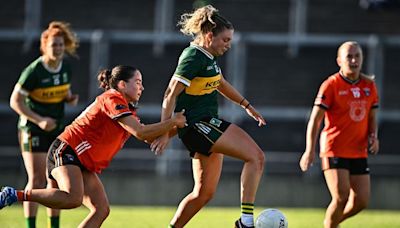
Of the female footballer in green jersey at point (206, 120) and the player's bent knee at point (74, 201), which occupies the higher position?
the female footballer in green jersey at point (206, 120)

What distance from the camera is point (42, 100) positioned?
433 inches

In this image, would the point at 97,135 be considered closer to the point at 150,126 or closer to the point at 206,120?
the point at 150,126

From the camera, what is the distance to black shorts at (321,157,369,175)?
10195 millimetres

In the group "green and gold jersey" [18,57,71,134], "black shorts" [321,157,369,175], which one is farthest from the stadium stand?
"black shorts" [321,157,369,175]

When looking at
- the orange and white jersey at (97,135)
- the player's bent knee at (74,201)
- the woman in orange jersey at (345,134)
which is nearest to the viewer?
the player's bent knee at (74,201)

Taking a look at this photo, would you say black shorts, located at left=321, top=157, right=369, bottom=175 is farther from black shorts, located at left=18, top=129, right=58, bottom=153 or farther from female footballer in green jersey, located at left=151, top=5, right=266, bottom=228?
black shorts, located at left=18, top=129, right=58, bottom=153

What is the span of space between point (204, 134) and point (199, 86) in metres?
0.41

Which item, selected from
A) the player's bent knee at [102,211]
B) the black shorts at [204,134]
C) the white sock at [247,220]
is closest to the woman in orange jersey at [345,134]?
the black shorts at [204,134]

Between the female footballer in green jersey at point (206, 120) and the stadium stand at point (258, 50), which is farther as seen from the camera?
the stadium stand at point (258, 50)

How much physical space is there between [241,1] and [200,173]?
17.0 meters

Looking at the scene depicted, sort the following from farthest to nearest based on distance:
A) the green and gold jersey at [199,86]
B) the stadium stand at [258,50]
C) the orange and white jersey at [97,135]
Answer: the stadium stand at [258,50], the green and gold jersey at [199,86], the orange and white jersey at [97,135]

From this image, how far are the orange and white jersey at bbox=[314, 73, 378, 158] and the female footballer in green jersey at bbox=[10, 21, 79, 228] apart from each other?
2690 mm

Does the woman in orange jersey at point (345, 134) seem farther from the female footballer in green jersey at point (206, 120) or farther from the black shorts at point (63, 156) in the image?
the black shorts at point (63, 156)

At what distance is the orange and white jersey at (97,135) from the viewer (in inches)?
344
